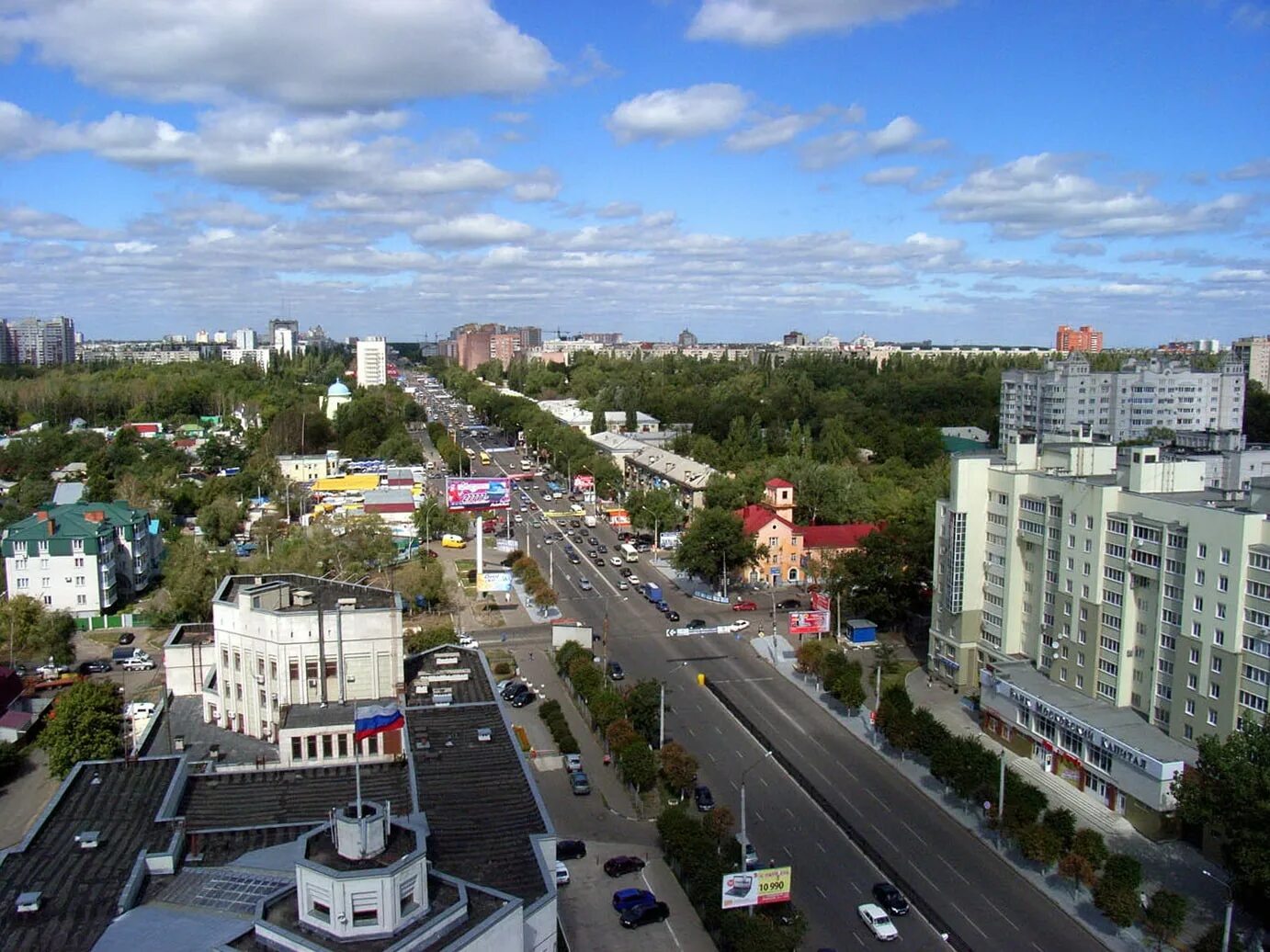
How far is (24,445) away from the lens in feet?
196

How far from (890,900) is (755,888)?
2.44m

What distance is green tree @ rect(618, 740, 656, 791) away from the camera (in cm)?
1953

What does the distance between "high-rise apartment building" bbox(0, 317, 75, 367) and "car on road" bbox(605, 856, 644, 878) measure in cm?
14728

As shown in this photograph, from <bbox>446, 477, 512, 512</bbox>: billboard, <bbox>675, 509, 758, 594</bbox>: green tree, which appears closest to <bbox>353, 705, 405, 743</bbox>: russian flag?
<bbox>675, 509, 758, 594</bbox>: green tree

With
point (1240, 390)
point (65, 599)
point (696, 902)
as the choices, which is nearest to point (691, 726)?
point (696, 902)

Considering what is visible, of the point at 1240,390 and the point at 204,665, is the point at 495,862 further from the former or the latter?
the point at 1240,390

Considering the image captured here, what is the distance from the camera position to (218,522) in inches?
1694

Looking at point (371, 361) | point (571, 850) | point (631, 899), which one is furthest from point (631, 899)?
point (371, 361)

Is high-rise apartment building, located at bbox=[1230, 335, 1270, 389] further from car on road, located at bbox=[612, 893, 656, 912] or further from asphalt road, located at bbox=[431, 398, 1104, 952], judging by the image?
car on road, located at bbox=[612, 893, 656, 912]

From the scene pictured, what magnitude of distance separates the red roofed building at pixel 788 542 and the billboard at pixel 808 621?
288 inches

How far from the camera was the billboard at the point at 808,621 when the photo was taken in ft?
93.8

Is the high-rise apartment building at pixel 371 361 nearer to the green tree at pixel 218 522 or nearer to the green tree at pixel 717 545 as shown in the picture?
the green tree at pixel 218 522

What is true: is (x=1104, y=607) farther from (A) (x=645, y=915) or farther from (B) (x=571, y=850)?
(B) (x=571, y=850)

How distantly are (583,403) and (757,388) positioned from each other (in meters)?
15.4
